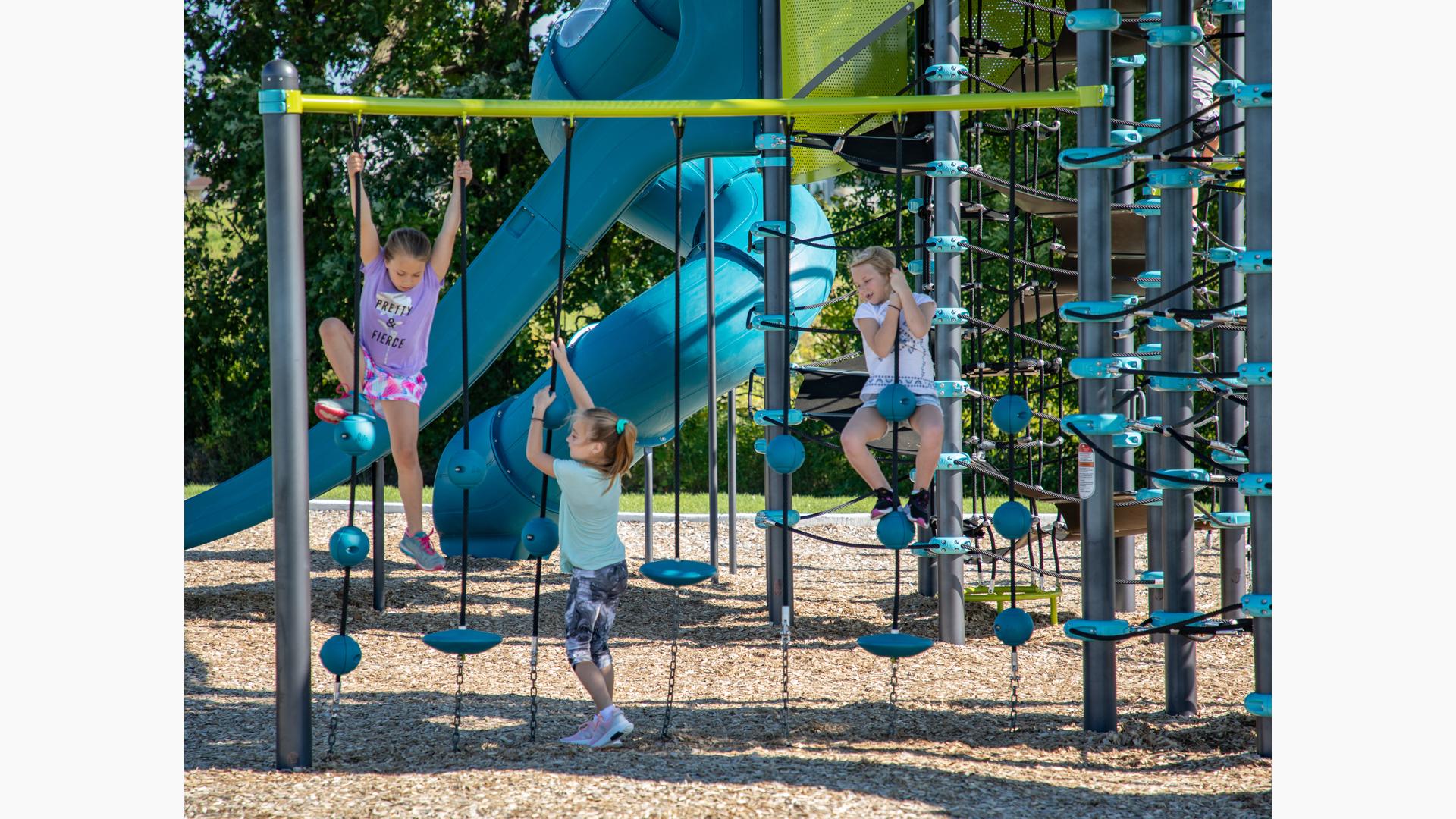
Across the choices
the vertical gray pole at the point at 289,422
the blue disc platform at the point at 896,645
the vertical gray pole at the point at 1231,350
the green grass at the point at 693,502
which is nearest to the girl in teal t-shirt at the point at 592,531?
the vertical gray pole at the point at 289,422

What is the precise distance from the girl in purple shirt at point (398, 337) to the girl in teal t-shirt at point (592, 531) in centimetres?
93

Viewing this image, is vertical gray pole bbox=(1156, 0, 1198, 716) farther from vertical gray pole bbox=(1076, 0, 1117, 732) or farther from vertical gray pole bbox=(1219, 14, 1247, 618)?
vertical gray pole bbox=(1219, 14, 1247, 618)

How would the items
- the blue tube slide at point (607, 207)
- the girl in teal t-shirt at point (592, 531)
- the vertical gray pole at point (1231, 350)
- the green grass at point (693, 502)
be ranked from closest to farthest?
the girl in teal t-shirt at point (592, 531)
the vertical gray pole at point (1231, 350)
the blue tube slide at point (607, 207)
the green grass at point (693, 502)

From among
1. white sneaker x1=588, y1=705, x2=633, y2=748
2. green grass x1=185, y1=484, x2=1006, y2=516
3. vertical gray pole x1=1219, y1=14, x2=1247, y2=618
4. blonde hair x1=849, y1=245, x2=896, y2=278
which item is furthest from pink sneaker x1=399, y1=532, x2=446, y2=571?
green grass x1=185, y1=484, x2=1006, y2=516

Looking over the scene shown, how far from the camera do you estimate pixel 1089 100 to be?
4938mm

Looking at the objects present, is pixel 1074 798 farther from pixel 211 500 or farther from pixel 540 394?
pixel 211 500

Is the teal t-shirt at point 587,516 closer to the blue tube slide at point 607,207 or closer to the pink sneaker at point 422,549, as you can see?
the pink sneaker at point 422,549

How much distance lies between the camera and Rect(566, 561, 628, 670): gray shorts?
467cm

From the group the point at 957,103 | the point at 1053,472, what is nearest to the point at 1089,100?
the point at 957,103

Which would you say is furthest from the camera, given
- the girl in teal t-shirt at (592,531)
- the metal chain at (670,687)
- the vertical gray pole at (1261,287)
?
the metal chain at (670,687)

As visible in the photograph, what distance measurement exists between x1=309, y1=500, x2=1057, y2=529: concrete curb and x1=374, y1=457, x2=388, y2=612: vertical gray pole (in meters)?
3.95

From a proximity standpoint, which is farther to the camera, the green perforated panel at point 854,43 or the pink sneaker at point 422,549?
the green perforated panel at point 854,43

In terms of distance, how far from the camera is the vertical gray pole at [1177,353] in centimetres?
493

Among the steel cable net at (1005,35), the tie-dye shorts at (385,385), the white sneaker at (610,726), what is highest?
the steel cable net at (1005,35)
